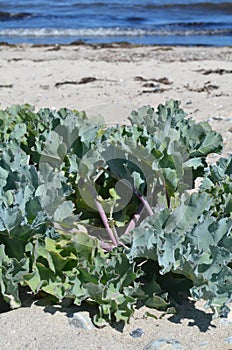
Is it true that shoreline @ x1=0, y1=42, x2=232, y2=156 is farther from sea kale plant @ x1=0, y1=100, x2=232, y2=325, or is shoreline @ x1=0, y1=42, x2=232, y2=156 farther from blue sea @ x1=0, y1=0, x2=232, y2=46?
blue sea @ x1=0, y1=0, x2=232, y2=46

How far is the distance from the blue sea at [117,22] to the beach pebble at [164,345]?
902cm

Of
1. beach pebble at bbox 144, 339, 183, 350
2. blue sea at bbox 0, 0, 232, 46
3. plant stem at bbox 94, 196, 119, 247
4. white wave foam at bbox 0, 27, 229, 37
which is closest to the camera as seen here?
beach pebble at bbox 144, 339, 183, 350

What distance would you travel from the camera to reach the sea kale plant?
80.0 inches

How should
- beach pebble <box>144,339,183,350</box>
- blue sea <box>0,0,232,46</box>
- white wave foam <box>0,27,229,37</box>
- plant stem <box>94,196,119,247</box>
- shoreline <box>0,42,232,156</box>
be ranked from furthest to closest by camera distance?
white wave foam <box>0,27,229,37</box>, blue sea <box>0,0,232,46</box>, shoreline <box>0,42,232,156</box>, plant stem <box>94,196,119,247</box>, beach pebble <box>144,339,183,350</box>

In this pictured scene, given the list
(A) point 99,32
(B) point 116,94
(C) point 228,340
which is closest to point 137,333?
(C) point 228,340

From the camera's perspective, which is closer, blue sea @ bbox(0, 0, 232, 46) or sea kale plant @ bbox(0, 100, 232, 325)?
sea kale plant @ bbox(0, 100, 232, 325)

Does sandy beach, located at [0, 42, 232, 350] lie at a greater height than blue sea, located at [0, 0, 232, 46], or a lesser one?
greater

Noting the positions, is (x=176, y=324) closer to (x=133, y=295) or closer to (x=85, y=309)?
(x=133, y=295)

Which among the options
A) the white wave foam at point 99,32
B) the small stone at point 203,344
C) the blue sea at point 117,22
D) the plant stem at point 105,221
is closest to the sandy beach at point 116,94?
the small stone at point 203,344

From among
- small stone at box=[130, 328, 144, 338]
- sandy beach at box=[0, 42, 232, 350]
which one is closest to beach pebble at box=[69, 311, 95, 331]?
sandy beach at box=[0, 42, 232, 350]

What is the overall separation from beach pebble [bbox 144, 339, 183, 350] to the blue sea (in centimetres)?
902

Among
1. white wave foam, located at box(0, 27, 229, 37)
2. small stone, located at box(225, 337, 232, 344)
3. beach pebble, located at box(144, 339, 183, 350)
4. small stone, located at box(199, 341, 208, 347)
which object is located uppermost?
beach pebble, located at box(144, 339, 183, 350)

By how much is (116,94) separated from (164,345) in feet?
13.1

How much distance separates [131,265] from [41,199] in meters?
0.41
